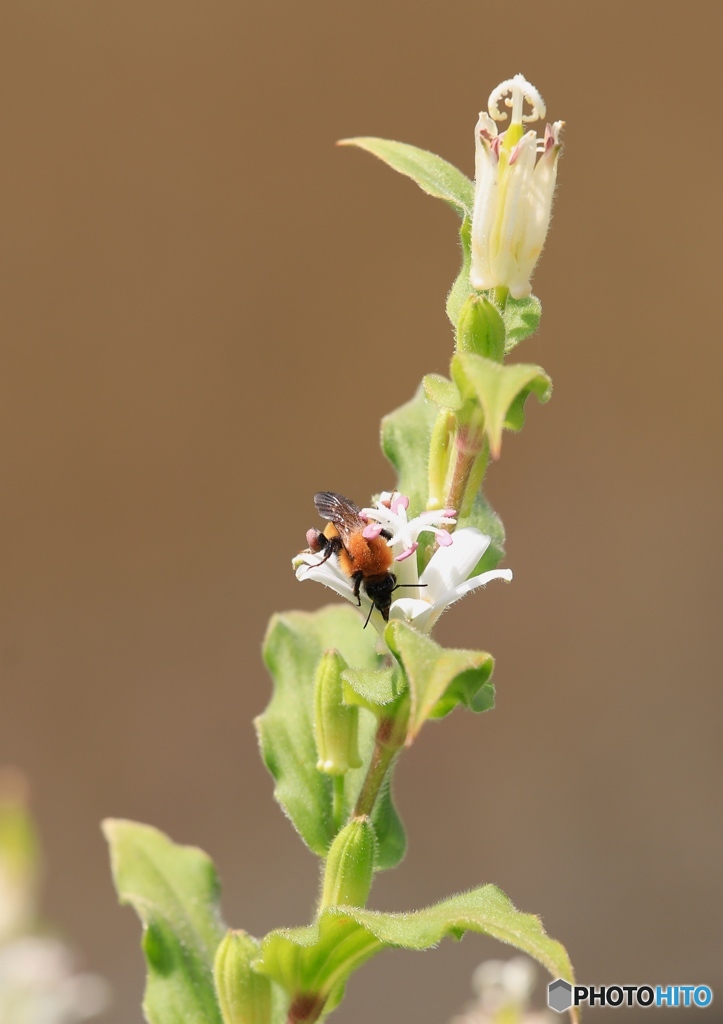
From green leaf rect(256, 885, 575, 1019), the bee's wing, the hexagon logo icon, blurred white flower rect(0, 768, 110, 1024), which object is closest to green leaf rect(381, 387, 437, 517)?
the bee's wing

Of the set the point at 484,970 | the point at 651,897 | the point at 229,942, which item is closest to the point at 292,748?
the point at 229,942

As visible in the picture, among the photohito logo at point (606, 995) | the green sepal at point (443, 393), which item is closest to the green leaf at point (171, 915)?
the photohito logo at point (606, 995)

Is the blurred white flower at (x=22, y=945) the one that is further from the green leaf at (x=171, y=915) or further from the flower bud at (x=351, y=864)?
the flower bud at (x=351, y=864)

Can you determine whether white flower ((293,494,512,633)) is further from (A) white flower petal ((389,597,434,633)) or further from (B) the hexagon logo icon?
(B) the hexagon logo icon

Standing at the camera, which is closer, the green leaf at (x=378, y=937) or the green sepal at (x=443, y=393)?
the green leaf at (x=378, y=937)

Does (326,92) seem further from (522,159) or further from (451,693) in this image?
(451,693)
